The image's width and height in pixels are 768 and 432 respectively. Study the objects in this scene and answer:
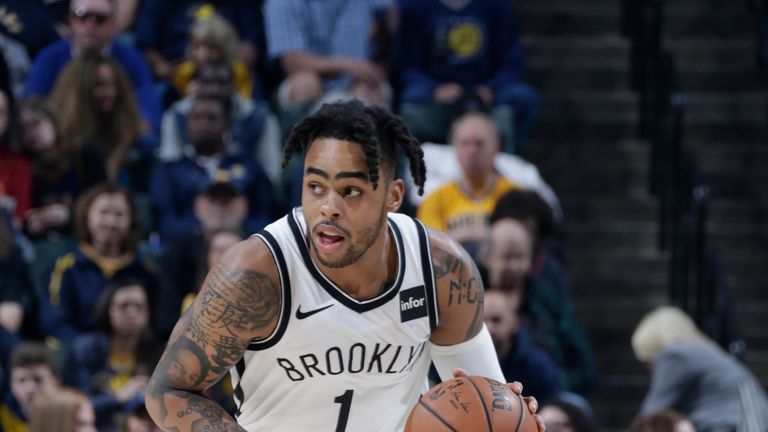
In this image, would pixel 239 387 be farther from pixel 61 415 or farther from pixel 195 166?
pixel 195 166

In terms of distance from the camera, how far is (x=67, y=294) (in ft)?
27.5

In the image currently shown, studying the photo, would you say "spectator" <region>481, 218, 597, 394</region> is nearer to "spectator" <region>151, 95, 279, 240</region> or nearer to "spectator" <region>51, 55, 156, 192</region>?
"spectator" <region>151, 95, 279, 240</region>

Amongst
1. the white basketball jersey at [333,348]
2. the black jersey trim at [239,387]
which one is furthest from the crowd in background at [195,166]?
the white basketball jersey at [333,348]

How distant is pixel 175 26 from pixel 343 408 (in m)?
6.12

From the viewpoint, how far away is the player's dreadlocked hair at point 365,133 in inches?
176

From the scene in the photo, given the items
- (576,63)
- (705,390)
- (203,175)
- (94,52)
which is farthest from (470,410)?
(576,63)

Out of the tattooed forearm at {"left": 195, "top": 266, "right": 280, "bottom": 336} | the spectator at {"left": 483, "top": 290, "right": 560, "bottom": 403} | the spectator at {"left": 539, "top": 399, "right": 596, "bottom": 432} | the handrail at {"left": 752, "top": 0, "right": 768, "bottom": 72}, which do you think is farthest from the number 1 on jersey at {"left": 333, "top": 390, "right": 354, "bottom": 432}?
the handrail at {"left": 752, "top": 0, "right": 768, "bottom": 72}

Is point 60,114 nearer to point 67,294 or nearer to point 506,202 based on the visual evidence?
point 67,294

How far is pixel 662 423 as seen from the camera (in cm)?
748

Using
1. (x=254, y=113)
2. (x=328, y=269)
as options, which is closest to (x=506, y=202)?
(x=254, y=113)

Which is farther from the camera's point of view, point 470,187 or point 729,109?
point 729,109

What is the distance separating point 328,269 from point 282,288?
0.17 meters

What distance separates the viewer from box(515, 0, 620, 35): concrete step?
11492 millimetres

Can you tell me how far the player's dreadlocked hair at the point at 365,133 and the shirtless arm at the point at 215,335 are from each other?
1.21ft
